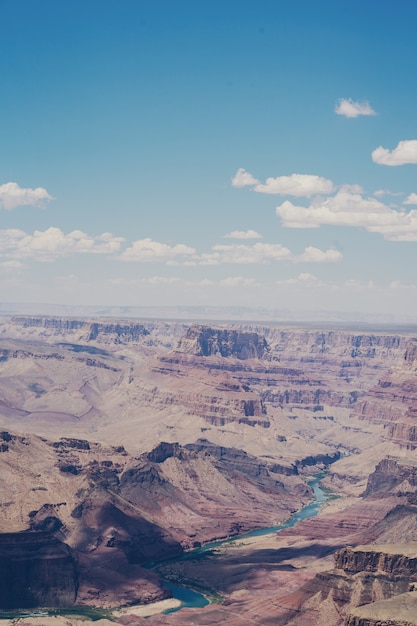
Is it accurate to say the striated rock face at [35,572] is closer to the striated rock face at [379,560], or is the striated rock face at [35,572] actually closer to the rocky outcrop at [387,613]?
the striated rock face at [379,560]

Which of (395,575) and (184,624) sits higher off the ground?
(395,575)

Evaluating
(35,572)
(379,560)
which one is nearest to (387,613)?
(379,560)

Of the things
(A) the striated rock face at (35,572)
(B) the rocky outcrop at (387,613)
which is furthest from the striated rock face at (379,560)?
(A) the striated rock face at (35,572)

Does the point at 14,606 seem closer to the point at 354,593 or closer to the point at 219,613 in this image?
the point at 219,613

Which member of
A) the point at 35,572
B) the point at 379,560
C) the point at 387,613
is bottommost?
the point at 35,572

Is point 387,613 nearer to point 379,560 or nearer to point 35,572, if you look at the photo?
point 379,560

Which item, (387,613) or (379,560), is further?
(379,560)

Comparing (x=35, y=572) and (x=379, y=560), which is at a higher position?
(x=379, y=560)

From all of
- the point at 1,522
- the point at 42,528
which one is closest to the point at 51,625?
the point at 1,522

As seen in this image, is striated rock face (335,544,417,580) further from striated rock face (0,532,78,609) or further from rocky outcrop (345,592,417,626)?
striated rock face (0,532,78,609)
